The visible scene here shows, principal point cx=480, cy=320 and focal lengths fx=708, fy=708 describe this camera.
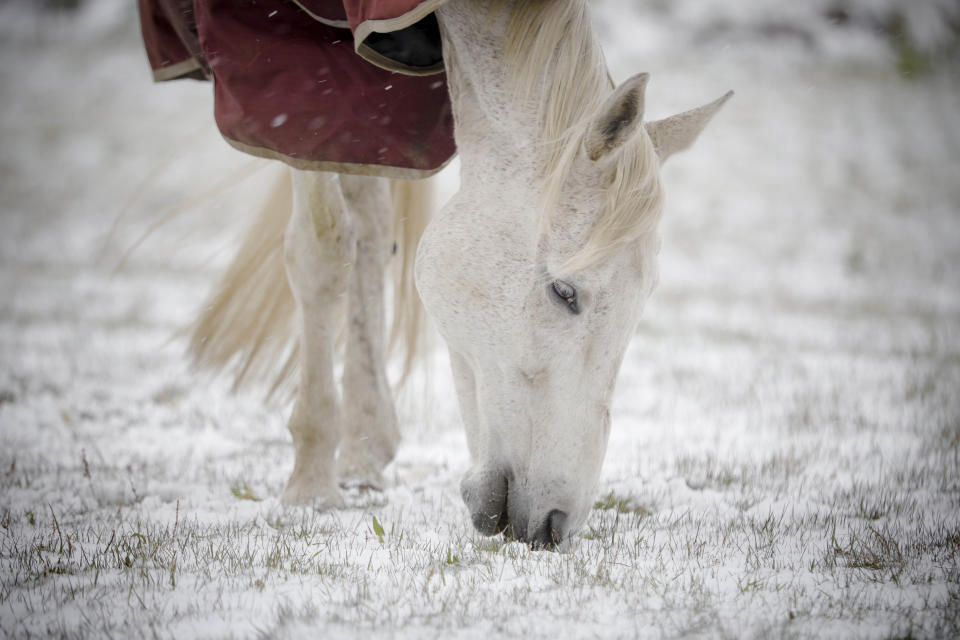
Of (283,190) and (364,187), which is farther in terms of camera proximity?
(283,190)

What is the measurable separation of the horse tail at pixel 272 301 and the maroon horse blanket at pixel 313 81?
41.8 inches

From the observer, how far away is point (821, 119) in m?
21.3

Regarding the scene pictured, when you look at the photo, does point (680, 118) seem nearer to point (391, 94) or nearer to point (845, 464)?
point (391, 94)

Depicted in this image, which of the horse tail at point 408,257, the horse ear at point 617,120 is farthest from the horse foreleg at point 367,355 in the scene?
the horse ear at point 617,120

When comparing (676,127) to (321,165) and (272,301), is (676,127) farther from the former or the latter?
(272,301)

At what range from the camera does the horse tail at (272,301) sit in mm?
3727

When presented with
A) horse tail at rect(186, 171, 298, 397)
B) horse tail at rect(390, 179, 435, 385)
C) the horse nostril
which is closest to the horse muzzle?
the horse nostril

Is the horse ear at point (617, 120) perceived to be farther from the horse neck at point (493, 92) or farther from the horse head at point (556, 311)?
the horse neck at point (493, 92)

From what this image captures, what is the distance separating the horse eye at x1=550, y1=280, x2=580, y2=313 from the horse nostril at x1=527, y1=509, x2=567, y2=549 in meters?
0.57

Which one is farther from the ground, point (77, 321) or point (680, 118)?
point (680, 118)

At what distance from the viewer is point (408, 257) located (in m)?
3.71

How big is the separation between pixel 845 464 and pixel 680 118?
2040mm

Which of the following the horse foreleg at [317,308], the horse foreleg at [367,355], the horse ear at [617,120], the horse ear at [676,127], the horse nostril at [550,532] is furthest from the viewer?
the horse foreleg at [367,355]

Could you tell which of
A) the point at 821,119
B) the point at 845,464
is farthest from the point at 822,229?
the point at 845,464
